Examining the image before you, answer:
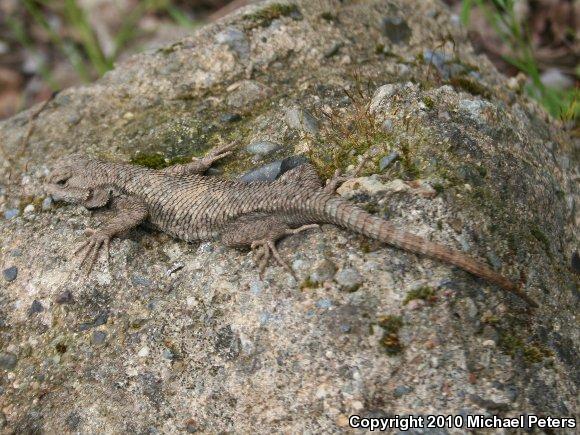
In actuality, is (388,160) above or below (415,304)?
above

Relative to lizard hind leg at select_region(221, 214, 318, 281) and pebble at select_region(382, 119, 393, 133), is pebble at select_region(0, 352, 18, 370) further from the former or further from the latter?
pebble at select_region(382, 119, 393, 133)

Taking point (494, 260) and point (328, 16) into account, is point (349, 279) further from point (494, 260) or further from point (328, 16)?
point (328, 16)

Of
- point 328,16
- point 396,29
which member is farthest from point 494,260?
point 328,16

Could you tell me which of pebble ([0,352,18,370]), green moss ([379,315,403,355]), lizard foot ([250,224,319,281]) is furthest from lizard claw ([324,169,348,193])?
pebble ([0,352,18,370])

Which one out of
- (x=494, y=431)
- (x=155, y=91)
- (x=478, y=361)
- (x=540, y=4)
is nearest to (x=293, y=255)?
(x=478, y=361)

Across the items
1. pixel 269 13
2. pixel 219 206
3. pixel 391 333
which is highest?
pixel 269 13

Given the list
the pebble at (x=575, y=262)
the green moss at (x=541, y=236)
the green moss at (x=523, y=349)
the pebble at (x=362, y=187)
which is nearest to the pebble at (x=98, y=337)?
the pebble at (x=362, y=187)

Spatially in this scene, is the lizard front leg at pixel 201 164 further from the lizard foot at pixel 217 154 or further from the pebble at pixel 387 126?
the pebble at pixel 387 126
